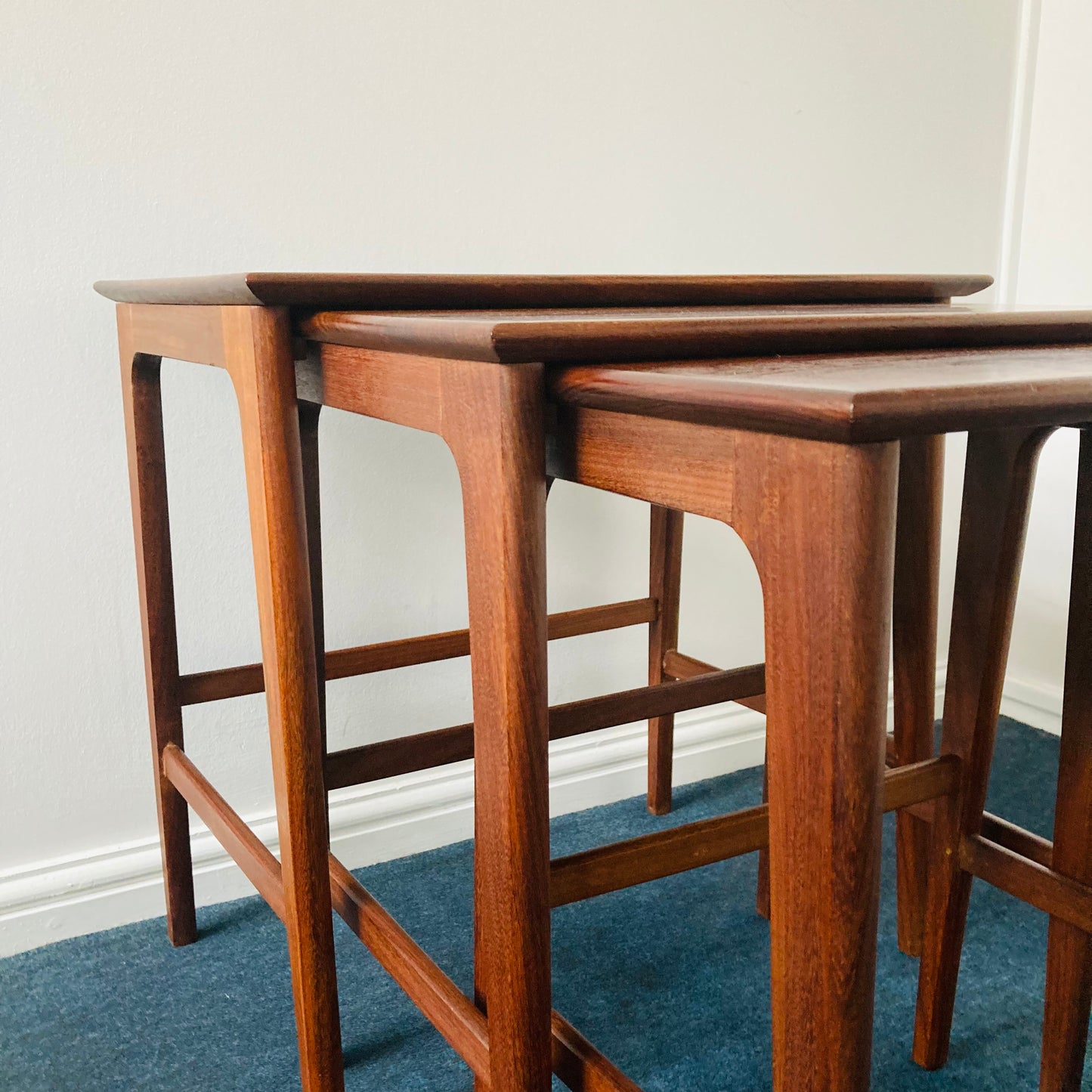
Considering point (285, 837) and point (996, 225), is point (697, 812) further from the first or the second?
point (996, 225)

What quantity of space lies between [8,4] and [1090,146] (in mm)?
1604

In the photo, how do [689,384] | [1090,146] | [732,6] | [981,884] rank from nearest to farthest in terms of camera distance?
[689,384] < [981,884] < [732,6] < [1090,146]

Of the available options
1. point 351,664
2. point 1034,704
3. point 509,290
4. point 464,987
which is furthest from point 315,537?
point 1034,704

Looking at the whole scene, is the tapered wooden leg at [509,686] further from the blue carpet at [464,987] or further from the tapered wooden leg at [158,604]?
the tapered wooden leg at [158,604]

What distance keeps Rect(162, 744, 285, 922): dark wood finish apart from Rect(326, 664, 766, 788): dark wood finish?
0.33ft

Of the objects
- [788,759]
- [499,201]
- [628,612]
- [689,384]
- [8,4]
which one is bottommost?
[628,612]

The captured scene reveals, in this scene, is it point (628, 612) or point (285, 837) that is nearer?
point (285, 837)

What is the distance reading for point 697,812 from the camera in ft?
5.15

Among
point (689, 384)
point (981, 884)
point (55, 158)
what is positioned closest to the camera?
point (689, 384)

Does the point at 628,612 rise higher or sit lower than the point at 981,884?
higher

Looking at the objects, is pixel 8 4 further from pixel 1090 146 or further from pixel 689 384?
pixel 1090 146

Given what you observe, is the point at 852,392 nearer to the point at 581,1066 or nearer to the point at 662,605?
the point at 581,1066

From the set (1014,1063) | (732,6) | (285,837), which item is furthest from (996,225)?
(285,837)

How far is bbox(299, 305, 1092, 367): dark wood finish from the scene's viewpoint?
559 mm
